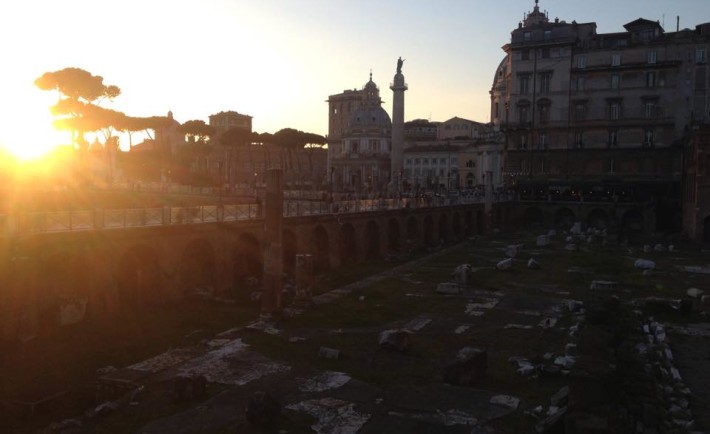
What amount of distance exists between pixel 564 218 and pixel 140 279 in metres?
55.7

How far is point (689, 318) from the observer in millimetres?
24469

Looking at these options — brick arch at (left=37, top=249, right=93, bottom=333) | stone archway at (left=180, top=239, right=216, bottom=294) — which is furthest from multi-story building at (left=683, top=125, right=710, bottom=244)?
brick arch at (left=37, top=249, right=93, bottom=333)

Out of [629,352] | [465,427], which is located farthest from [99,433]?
[629,352]

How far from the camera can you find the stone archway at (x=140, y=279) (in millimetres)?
25297

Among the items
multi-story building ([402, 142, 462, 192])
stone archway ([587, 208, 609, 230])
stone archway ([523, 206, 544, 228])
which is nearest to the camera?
stone archway ([587, 208, 609, 230])

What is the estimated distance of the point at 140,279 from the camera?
84.7 feet

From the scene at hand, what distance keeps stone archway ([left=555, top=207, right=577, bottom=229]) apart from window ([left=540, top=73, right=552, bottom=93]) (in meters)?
14.6

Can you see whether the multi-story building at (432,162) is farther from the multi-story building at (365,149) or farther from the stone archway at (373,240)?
the stone archway at (373,240)

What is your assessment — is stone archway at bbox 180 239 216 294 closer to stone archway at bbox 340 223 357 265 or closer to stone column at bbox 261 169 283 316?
stone column at bbox 261 169 283 316

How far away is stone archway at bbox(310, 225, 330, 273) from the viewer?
37.2 metres

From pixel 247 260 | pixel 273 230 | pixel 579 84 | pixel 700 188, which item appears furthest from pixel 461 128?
pixel 273 230

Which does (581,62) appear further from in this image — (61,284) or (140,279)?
(61,284)

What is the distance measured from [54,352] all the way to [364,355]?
372 inches

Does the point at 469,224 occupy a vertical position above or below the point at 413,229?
below
